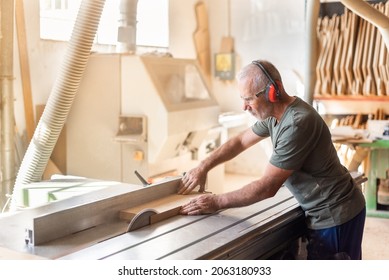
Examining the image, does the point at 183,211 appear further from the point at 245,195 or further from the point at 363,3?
the point at 363,3

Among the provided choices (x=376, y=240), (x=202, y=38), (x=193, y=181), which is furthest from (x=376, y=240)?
(x=202, y=38)

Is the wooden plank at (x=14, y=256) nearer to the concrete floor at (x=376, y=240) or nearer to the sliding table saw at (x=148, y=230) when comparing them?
the sliding table saw at (x=148, y=230)

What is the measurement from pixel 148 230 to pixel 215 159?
551mm

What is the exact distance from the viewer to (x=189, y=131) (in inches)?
125

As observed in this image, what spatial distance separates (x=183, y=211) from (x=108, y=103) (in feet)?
4.65

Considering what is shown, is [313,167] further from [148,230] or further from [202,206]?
[148,230]

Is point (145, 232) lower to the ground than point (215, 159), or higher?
lower

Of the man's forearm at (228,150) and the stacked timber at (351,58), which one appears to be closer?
the man's forearm at (228,150)

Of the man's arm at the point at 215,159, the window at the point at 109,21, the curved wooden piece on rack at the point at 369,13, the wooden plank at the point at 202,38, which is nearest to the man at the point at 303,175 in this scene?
the man's arm at the point at 215,159

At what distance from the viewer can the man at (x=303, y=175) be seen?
1.73 metres

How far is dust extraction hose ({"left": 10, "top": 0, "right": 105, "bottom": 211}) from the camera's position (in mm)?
2566

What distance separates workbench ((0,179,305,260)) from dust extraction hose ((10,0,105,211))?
77 centimetres

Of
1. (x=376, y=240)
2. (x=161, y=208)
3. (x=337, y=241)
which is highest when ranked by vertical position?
(x=161, y=208)

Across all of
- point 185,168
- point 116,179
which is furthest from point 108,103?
point 185,168
